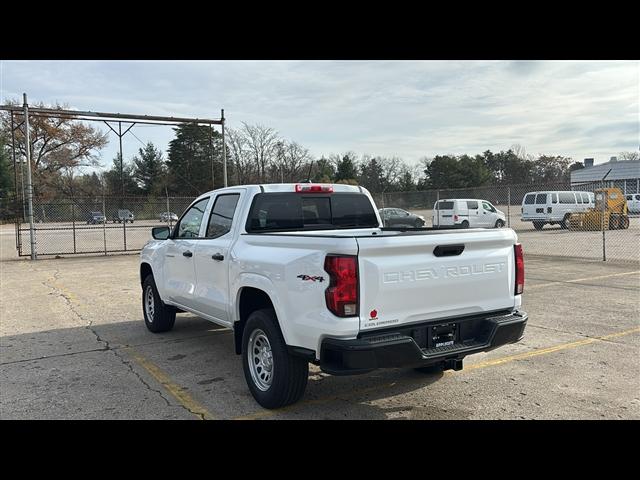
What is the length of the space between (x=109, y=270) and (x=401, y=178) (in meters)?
70.0

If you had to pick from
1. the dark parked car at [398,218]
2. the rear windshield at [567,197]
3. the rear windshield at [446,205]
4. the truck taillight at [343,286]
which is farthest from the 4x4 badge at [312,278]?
the rear windshield at [567,197]

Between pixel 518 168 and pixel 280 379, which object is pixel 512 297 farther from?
pixel 518 168

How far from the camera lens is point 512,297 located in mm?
4484

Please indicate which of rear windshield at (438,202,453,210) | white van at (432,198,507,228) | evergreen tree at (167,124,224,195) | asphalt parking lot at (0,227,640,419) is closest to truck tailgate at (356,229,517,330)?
asphalt parking lot at (0,227,640,419)

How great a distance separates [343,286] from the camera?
3586mm

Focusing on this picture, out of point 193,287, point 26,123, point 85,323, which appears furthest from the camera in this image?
point 26,123

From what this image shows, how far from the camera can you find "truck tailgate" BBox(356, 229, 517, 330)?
3.68 m

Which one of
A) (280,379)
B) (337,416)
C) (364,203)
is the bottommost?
(337,416)

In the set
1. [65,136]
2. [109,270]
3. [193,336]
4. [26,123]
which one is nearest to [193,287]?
[193,336]

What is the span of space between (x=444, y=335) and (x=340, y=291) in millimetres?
1050

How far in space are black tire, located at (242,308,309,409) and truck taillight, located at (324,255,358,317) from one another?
0.76m

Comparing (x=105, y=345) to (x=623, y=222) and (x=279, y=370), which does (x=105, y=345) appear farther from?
(x=623, y=222)

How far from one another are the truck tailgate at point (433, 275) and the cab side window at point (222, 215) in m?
2.11

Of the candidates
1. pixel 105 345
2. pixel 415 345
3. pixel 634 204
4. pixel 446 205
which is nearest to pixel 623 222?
pixel 446 205
